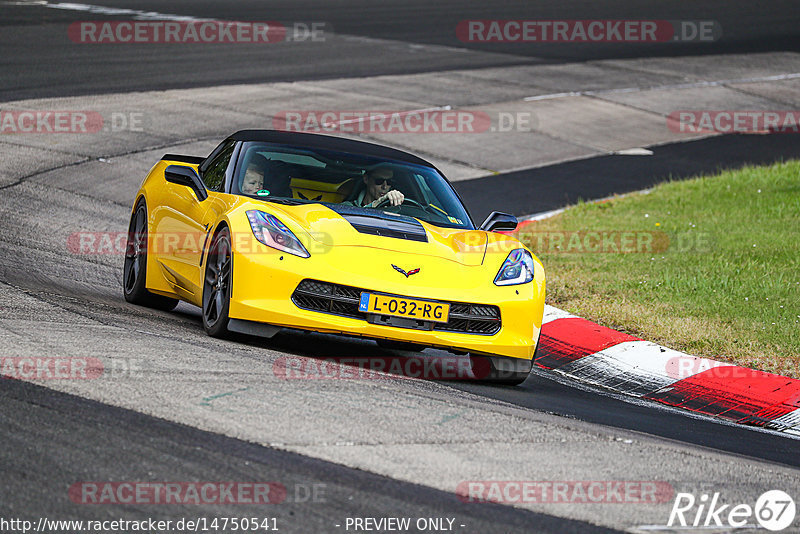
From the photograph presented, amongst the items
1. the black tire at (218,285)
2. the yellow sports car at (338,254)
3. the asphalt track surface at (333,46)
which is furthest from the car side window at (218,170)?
the asphalt track surface at (333,46)

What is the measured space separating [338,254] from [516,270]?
119 cm

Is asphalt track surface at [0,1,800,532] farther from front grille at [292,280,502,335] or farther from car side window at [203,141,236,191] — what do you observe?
car side window at [203,141,236,191]

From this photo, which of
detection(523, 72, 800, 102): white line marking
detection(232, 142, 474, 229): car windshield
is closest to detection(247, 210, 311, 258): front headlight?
detection(232, 142, 474, 229): car windshield

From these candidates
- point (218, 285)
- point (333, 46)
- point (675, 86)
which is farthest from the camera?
point (333, 46)

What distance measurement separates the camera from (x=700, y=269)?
10.7 meters

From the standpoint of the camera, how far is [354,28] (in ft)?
94.0

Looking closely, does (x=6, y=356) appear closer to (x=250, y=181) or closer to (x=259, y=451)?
(x=259, y=451)

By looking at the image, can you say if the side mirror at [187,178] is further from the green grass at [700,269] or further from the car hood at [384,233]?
the green grass at [700,269]

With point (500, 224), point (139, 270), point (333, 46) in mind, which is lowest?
point (139, 270)

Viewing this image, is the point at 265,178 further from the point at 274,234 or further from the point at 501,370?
the point at 501,370

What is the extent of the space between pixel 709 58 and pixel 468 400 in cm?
2288

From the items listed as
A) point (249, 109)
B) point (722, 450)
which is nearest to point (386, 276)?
point (722, 450)

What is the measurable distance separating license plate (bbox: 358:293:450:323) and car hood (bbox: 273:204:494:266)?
16.1 inches

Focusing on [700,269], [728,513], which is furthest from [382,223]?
[700,269]
